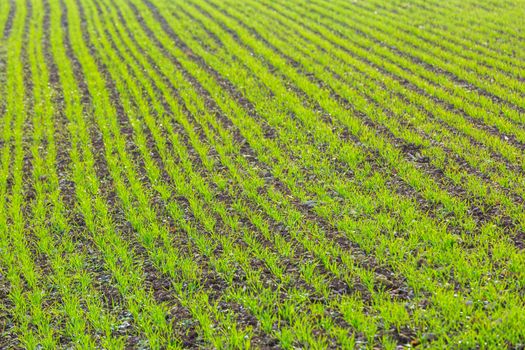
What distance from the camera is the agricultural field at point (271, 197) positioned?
6.90 metres

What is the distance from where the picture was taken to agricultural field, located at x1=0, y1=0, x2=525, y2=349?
22.6ft

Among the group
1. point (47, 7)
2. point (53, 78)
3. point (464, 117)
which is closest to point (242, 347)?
point (464, 117)

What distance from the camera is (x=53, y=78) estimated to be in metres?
18.4

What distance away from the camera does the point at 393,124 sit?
40.9 feet

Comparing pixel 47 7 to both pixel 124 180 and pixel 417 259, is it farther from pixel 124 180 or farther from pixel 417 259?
pixel 417 259

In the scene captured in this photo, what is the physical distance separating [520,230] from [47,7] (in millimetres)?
29397

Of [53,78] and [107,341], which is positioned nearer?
[107,341]

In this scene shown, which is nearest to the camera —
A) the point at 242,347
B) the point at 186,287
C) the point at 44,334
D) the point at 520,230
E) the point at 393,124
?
the point at 242,347

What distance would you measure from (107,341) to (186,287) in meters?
1.33

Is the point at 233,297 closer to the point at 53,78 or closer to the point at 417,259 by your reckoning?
the point at 417,259

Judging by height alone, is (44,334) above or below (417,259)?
below

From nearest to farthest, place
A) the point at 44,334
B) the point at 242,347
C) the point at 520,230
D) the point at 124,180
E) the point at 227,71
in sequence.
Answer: the point at 242,347, the point at 44,334, the point at 520,230, the point at 124,180, the point at 227,71

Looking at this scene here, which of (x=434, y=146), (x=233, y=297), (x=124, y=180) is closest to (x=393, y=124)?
(x=434, y=146)

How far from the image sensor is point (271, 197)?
984cm
